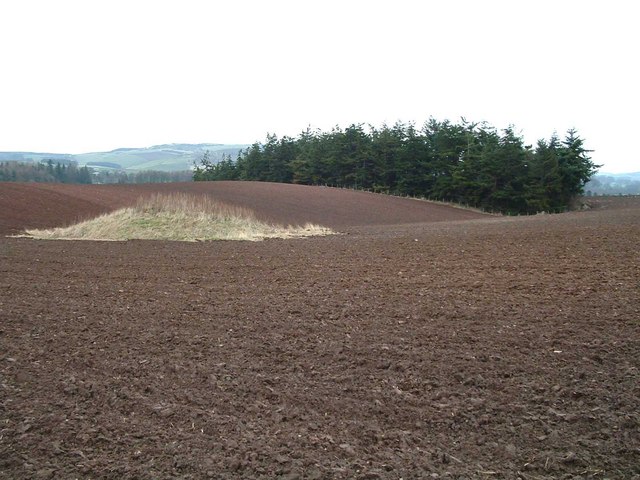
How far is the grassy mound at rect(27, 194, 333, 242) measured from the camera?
719 inches

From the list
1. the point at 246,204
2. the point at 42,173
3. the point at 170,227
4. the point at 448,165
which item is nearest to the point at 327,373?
the point at 170,227

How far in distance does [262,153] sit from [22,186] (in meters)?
39.9

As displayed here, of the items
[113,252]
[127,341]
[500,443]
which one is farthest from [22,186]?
[500,443]

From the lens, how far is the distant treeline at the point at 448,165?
45.4 m

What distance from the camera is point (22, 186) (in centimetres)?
3062

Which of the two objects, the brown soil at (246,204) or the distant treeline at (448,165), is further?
the distant treeline at (448,165)

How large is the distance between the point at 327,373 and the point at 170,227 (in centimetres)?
1548

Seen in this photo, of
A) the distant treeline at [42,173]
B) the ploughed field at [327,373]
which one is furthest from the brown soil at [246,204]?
the distant treeline at [42,173]

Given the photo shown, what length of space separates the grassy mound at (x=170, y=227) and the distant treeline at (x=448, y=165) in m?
30.5

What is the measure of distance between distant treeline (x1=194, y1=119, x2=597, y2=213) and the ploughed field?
Answer: 37.9 meters

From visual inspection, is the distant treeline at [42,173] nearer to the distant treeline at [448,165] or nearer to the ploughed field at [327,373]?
the distant treeline at [448,165]

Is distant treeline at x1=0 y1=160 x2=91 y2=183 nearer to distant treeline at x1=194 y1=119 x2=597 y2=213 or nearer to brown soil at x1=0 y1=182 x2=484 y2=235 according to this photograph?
distant treeline at x1=194 y1=119 x2=597 y2=213

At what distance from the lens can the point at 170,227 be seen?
18891 mm

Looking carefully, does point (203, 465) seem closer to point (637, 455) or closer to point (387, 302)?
point (637, 455)
